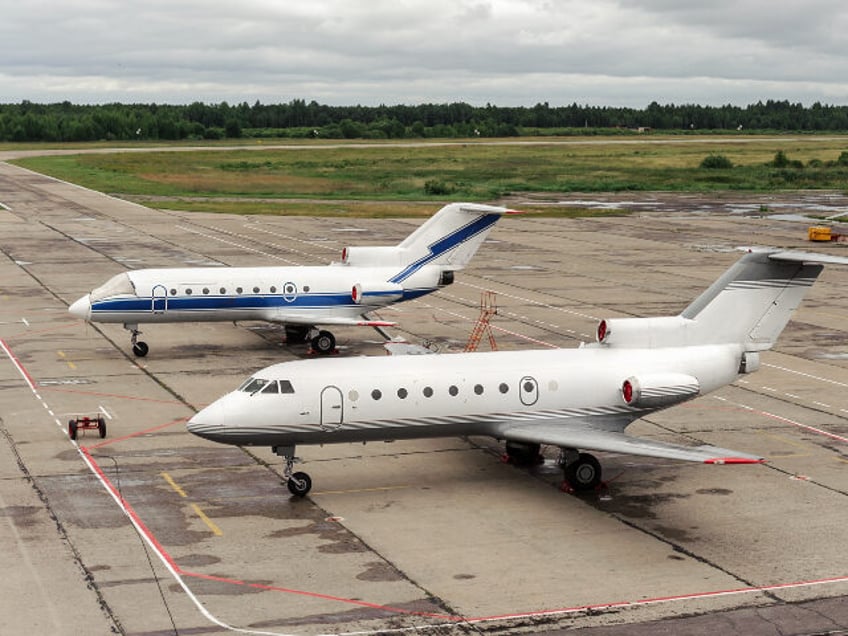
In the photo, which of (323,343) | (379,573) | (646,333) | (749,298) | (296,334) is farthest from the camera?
(296,334)

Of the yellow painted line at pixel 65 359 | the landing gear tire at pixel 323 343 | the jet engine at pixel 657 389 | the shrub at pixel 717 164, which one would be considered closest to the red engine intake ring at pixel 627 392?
A: the jet engine at pixel 657 389

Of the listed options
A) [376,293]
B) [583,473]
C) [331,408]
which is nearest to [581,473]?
[583,473]

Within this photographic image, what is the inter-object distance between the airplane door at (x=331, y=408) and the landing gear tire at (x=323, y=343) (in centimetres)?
1656

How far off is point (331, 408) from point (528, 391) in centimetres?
458

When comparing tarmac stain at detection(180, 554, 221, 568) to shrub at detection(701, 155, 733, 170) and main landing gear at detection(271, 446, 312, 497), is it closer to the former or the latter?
main landing gear at detection(271, 446, 312, 497)

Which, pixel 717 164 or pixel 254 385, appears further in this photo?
pixel 717 164

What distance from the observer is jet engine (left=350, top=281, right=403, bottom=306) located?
139 feet

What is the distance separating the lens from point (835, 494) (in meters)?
27.6

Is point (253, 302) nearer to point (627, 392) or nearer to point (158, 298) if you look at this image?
point (158, 298)

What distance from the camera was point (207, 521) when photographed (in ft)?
83.0

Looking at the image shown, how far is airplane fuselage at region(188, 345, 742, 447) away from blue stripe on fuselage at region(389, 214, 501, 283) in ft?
48.9

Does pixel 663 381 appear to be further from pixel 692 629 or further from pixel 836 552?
pixel 692 629

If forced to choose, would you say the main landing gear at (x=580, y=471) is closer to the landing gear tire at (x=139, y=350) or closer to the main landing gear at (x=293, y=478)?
the main landing gear at (x=293, y=478)

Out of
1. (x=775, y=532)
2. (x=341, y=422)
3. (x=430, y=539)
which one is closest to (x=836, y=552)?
(x=775, y=532)
